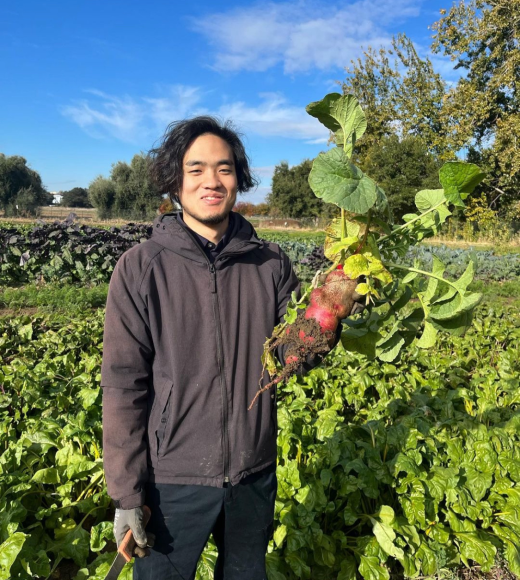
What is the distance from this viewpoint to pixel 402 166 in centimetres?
2720

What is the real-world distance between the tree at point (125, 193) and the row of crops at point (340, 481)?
37.3 m

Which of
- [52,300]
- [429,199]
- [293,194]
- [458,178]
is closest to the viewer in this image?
[458,178]

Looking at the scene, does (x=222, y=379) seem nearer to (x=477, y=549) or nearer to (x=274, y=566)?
(x=274, y=566)

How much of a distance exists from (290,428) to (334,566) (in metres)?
0.84

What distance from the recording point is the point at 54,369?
4.41m

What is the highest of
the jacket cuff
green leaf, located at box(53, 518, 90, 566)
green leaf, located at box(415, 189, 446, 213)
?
green leaf, located at box(415, 189, 446, 213)

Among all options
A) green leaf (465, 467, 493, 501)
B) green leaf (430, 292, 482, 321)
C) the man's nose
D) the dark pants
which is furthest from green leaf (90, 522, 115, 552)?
green leaf (465, 467, 493, 501)

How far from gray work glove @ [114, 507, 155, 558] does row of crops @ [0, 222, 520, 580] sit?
0.56 metres

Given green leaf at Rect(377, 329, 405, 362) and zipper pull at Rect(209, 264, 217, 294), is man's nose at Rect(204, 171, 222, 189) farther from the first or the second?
green leaf at Rect(377, 329, 405, 362)

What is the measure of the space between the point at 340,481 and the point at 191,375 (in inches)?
61.5

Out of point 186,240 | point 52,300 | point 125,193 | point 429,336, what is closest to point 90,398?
point 186,240

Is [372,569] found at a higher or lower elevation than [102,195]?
lower

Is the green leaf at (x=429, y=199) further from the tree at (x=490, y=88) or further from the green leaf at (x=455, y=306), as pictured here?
the tree at (x=490, y=88)

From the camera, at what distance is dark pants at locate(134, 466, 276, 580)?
1.76 meters
